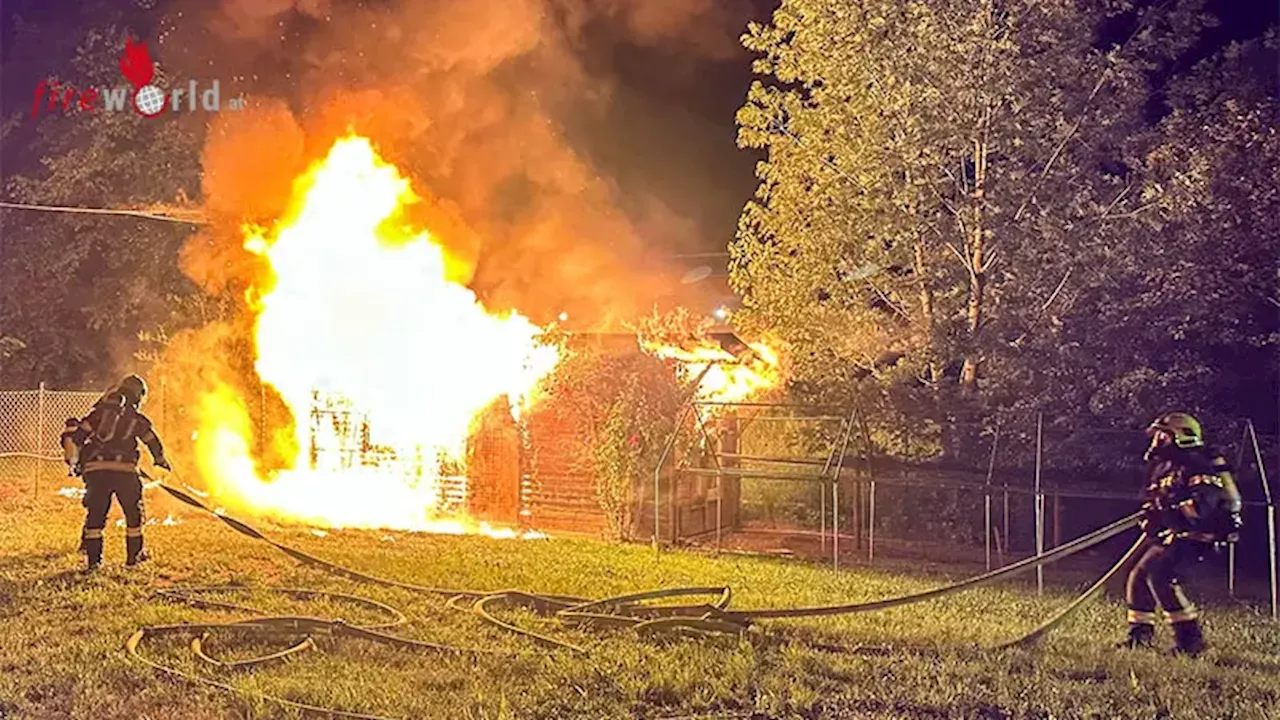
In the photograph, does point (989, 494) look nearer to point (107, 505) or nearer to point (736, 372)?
point (736, 372)

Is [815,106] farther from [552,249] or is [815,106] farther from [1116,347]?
[552,249]

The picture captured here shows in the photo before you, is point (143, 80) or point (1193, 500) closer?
point (1193, 500)

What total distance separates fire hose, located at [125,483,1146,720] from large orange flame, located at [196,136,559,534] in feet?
20.4

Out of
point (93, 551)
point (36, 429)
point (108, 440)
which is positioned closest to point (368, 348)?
point (108, 440)

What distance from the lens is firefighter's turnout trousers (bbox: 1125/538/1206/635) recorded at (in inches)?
351

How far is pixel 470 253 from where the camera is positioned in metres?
19.3

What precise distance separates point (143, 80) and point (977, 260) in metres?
20.1

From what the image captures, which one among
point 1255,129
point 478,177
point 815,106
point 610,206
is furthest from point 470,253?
point 1255,129

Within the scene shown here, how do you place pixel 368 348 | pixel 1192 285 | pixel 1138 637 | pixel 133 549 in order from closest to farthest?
1. pixel 1138 637
2. pixel 133 549
3. pixel 1192 285
4. pixel 368 348

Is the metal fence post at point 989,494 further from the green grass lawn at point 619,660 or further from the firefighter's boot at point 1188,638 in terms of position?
the firefighter's boot at point 1188,638

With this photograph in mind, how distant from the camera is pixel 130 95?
85.6 feet

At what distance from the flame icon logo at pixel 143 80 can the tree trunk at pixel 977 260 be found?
19.2 m

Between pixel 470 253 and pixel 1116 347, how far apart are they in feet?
34.5

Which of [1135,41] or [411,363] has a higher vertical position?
[1135,41]
